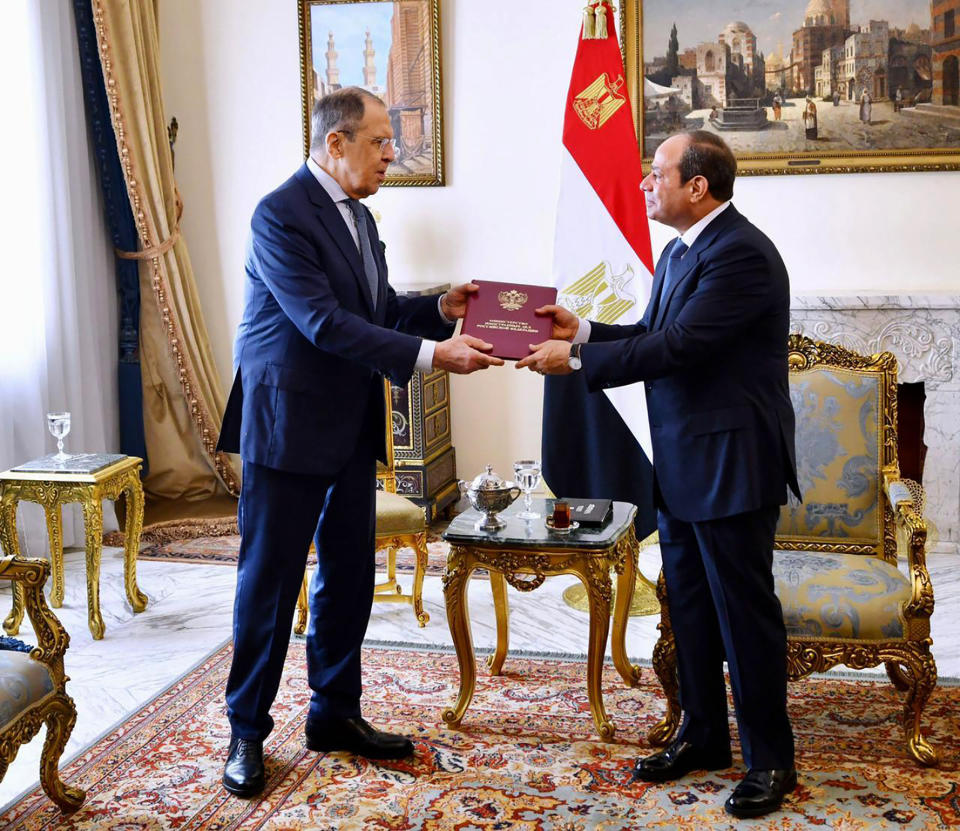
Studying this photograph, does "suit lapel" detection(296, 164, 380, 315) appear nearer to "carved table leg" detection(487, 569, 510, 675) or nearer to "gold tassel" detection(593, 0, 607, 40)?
"carved table leg" detection(487, 569, 510, 675)

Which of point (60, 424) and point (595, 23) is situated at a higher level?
point (595, 23)

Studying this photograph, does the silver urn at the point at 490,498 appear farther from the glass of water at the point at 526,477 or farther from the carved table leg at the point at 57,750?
the carved table leg at the point at 57,750

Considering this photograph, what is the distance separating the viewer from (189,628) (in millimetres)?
4477

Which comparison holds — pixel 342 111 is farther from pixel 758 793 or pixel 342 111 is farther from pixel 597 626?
pixel 758 793

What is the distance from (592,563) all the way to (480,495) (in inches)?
15.8

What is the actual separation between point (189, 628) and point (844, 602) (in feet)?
8.35

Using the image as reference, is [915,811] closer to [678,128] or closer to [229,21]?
[678,128]

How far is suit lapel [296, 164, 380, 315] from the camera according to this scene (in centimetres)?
304

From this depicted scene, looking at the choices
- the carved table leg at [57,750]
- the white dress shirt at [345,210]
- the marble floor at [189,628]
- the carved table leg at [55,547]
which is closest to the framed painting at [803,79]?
the marble floor at [189,628]

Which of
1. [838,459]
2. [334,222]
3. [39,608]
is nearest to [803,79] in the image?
[838,459]

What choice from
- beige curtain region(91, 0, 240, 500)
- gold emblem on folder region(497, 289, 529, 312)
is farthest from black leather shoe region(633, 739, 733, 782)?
beige curtain region(91, 0, 240, 500)

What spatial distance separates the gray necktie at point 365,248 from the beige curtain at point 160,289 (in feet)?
10.00

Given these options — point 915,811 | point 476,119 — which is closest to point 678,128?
point 476,119

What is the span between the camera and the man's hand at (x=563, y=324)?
340cm
